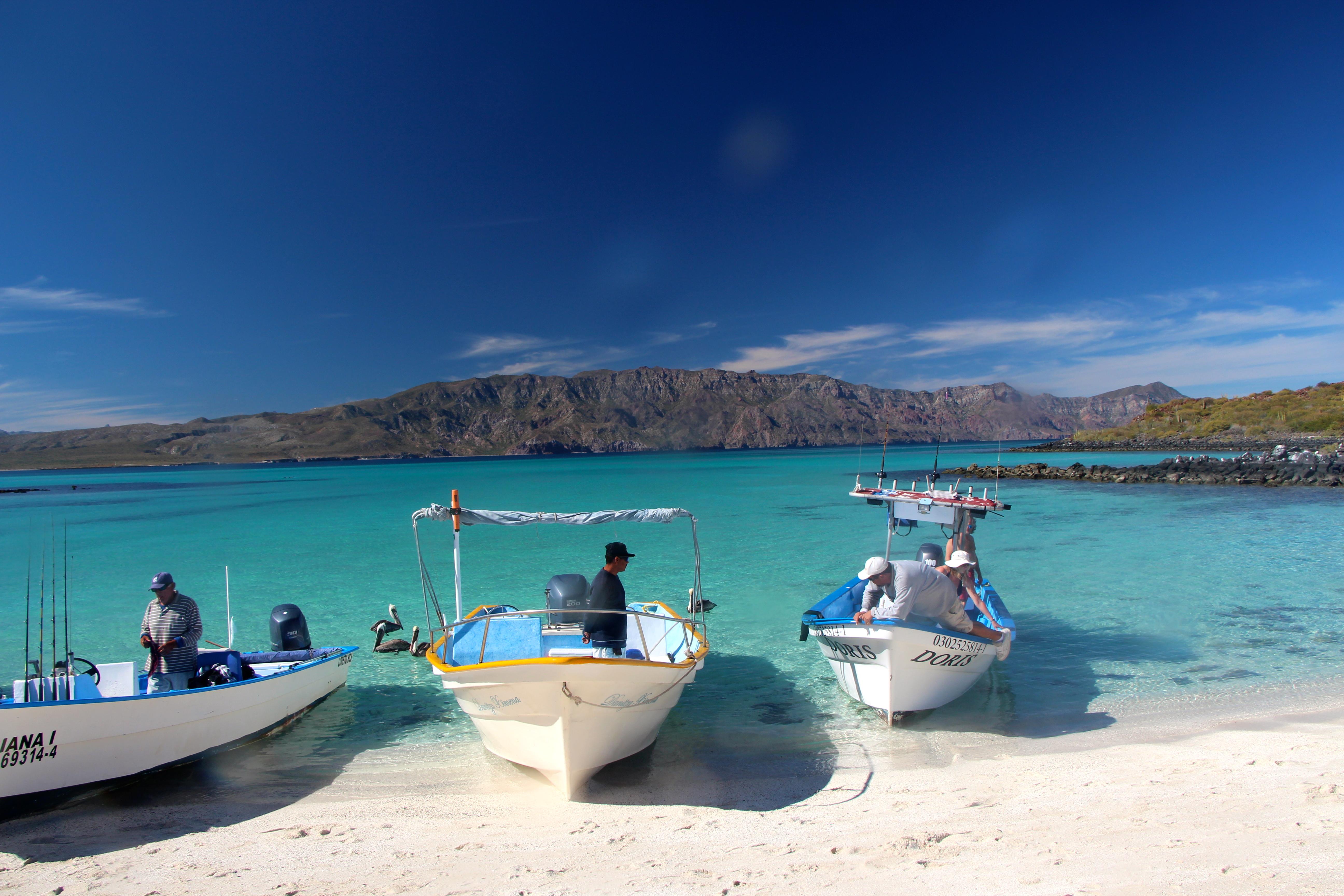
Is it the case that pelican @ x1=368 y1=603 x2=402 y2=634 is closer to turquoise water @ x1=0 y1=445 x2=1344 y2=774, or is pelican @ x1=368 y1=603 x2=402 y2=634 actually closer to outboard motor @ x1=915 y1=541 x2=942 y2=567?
turquoise water @ x1=0 y1=445 x2=1344 y2=774

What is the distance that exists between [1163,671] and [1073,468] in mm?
50831

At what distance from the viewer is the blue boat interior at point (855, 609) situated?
352 inches

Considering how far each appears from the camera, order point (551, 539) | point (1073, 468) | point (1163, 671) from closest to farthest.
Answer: point (1163, 671) < point (551, 539) < point (1073, 468)

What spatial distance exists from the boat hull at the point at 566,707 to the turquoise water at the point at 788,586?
4.87 feet

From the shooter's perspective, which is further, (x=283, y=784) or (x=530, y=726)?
(x=283, y=784)

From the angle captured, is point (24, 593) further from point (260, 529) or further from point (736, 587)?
point (736, 587)

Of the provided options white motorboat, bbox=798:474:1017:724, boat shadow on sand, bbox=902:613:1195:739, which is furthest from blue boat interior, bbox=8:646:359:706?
boat shadow on sand, bbox=902:613:1195:739

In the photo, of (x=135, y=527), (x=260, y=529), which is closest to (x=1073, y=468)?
(x=260, y=529)

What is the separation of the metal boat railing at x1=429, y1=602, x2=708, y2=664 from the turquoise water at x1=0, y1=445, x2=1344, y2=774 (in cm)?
99

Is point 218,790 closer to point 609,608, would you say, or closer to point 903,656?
point 609,608

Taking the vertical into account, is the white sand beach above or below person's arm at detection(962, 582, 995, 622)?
below

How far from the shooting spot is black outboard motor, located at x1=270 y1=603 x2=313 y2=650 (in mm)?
9320

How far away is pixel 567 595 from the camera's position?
950cm

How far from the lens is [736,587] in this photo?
55.6ft
